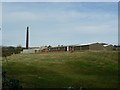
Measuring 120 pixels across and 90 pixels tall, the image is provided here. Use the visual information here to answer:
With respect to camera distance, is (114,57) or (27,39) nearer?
(114,57)

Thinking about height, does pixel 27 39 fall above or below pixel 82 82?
above

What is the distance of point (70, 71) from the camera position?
1972 inches

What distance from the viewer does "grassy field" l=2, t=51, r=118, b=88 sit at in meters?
37.3

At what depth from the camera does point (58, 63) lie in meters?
56.0

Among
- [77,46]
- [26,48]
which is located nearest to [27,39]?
[26,48]

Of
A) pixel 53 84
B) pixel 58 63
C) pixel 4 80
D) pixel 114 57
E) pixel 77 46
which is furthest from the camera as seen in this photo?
pixel 77 46

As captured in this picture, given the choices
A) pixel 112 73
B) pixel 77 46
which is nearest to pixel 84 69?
pixel 112 73

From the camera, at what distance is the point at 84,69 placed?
51.8 meters

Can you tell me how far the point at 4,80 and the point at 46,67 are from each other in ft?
83.2

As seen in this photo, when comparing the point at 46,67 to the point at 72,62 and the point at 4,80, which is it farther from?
the point at 4,80

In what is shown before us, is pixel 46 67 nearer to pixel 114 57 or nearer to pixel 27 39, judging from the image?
pixel 114 57

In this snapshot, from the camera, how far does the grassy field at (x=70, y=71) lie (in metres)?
37.3

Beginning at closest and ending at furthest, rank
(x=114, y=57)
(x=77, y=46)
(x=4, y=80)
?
(x=4, y=80), (x=114, y=57), (x=77, y=46)

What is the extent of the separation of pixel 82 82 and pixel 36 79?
549 centimetres
